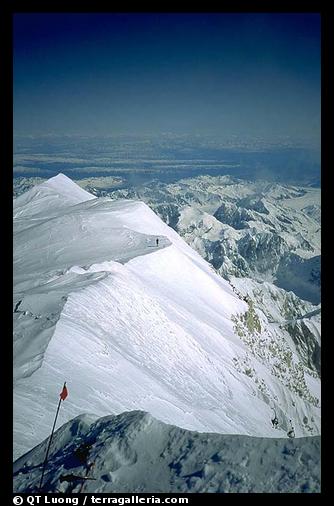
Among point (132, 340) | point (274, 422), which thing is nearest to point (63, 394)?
point (132, 340)

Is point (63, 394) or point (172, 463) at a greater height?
point (63, 394)

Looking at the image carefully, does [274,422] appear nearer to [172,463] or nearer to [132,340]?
[132,340]

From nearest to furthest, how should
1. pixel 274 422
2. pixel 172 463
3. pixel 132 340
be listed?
pixel 172 463 < pixel 132 340 < pixel 274 422

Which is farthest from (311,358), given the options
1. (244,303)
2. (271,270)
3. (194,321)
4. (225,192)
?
(225,192)

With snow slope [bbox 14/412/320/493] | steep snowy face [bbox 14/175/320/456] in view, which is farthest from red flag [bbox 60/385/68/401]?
snow slope [bbox 14/412/320/493]

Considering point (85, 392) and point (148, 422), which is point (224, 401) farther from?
point (148, 422)
